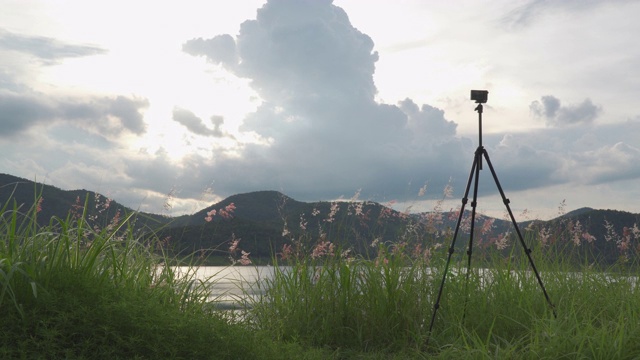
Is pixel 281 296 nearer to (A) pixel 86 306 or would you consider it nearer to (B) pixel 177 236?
(B) pixel 177 236

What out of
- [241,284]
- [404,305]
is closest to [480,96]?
[404,305]

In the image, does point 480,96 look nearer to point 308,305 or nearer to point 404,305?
point 404,305

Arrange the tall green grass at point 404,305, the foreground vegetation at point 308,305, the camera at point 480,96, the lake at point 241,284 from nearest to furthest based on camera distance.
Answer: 1. the foreground vegetation at point 308,305
2. the camera at point 480,96
3. the tall green grass at point 404,305
4. the lake at point 241,284

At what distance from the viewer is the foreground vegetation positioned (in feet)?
14.3

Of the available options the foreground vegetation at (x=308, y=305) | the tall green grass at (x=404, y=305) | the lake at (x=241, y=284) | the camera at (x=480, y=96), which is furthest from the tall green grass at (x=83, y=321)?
the camera at (x=480, y=96)

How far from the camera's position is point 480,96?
6848 mm

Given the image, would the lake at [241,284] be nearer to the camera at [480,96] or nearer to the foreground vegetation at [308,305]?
the foreground vegetation at [308,305]

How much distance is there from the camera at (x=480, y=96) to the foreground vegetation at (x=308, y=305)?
2306 mm

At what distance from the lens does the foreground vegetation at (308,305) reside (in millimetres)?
4371

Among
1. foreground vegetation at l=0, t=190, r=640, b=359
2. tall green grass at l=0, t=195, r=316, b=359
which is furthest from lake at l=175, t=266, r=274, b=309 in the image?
tall green grass at l=0, t=195, r=316, b=359

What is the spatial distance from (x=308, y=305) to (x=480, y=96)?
11.2 feet

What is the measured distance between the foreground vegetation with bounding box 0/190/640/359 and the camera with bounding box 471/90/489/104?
231 centimetres

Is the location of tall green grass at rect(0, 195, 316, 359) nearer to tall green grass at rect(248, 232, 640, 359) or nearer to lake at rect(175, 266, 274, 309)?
tall green grass at rect(248, 232, 640, 359)

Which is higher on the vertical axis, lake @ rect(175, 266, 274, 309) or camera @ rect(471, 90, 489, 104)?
camera @ rect(471, 90, 489, 104)
